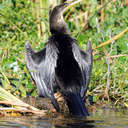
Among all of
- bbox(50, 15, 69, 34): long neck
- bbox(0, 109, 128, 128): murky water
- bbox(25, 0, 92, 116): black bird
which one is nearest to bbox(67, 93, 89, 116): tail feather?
bbox(25, 0, 92, 116): black bird

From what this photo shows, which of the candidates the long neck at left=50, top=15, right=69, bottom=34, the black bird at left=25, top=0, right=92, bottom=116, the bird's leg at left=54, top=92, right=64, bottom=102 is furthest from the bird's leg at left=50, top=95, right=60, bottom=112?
the long neck at left=50, top=15, right=69, bottom=34

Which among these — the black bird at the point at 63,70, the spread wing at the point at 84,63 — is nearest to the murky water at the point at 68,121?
the black bird at the point at 63,70

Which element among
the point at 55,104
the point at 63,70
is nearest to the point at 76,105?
the point at 55,104

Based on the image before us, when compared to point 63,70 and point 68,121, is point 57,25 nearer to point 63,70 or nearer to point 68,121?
point 63,70

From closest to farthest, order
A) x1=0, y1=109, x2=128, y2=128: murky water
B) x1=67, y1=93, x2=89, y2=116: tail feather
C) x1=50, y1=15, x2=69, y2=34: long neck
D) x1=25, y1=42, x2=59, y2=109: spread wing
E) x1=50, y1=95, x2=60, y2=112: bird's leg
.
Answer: x1=0, y1=109, x2=128, y2=128: murky water, x1=67, y1=93, x2=89, y2=116: tail feather, x1=50, y1=95, x2=60, y2=112: bird's leg, x1=25, y1=42, x2=59, y2=109: spread wing, x1=50, y1=15, x2=69, y2=34: long neck

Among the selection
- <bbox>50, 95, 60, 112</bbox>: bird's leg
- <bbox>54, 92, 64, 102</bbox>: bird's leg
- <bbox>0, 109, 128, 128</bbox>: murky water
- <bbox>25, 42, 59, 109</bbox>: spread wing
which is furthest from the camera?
<bbox>54, 92, 64, 102</bbox>: bird's leg

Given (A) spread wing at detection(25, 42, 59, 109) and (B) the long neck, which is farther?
(B) the long neck

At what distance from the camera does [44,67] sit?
5.72 metres

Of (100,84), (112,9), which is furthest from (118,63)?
(112,9)

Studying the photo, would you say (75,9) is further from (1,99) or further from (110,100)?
(1,99)

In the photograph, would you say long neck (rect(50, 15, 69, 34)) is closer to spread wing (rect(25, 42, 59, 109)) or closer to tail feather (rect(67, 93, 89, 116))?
spread wing (rect(25, 42, 59, 109))

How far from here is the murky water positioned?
454 cm

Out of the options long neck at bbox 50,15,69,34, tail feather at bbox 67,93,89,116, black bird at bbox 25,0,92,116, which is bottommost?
tail feather at bbox 67,93,89,116

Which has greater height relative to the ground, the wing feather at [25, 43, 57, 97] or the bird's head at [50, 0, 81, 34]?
the bird's head at [50, 0, 81, 34]
